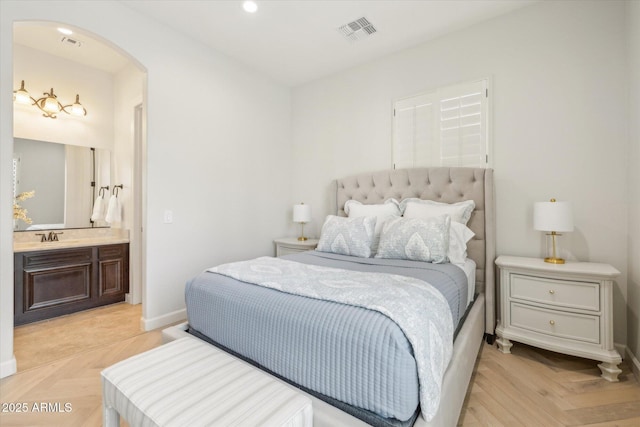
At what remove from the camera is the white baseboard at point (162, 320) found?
8.91 feet

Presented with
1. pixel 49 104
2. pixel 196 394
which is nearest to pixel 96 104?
pixel 49 104

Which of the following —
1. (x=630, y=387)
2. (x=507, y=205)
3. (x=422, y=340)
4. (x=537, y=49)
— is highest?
(x=537, y=49)

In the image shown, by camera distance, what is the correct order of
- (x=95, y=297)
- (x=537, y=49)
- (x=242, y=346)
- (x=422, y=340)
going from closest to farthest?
(x=422, y=340), (x=242, y=346), (x=537, y=49), (x=95, y=297)

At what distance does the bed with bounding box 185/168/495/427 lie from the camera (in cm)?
109

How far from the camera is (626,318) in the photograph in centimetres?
218

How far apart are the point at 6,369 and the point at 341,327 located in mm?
2384

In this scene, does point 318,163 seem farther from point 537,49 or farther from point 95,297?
point 95,297

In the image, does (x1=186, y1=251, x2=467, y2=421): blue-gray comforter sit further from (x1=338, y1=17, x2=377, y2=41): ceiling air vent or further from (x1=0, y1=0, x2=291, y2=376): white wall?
(x1=338, y1=17, x2=377, y2=41): ceiling air vent

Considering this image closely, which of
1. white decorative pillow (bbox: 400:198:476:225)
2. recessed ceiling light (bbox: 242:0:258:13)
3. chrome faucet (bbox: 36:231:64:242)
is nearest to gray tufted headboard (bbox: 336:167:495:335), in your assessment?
white decorative pillow (bbox: 400:198:476:225)

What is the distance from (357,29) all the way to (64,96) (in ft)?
11.9

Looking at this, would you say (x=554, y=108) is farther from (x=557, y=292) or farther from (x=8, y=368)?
(x=8, y=368)

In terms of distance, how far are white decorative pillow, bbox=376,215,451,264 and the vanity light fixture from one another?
13.3ft

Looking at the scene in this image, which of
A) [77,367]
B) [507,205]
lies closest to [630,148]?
[507,205]

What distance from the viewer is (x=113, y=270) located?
3.54m
